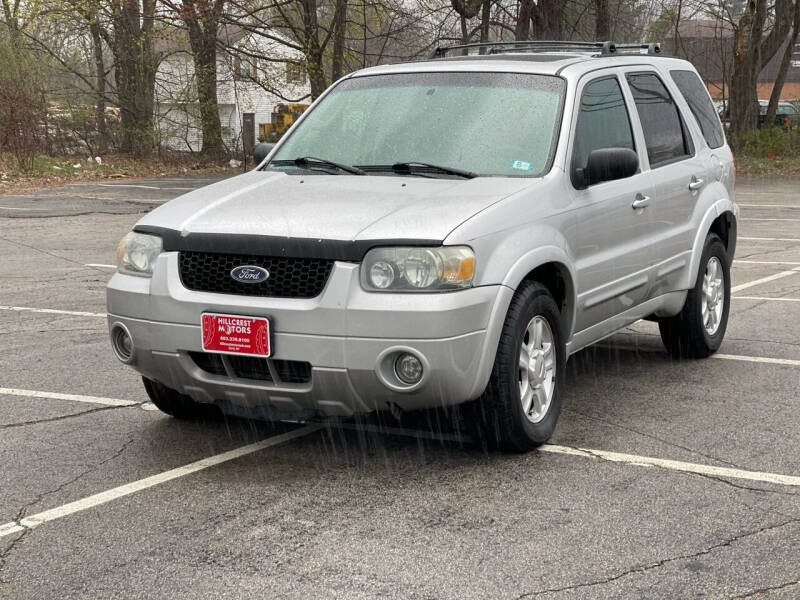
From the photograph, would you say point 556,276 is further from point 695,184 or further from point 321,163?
point 695,184

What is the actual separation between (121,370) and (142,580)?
3.50 metres

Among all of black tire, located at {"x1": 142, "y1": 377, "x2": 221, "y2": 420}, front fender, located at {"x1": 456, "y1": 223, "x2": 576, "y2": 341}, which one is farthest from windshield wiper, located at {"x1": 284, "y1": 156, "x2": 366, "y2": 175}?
black tire, located at {"x1": 142, "y1": 377, "x2": 221, "y2": 420}

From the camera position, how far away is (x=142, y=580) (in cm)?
396

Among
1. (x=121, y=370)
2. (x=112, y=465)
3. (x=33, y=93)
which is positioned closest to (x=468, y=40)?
(x=33, y=93)

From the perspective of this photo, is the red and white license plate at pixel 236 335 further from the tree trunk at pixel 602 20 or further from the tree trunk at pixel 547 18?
the tree trunk at pixel 602 20

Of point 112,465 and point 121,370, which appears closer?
point 112,465

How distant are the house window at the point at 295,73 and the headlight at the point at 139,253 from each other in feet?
79.6

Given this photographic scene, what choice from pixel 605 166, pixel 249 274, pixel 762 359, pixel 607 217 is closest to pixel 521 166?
pixel 605 166

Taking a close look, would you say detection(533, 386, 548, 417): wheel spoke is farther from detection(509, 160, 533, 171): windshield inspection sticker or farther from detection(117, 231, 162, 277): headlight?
detection(117, 231, 162, 277): headlight

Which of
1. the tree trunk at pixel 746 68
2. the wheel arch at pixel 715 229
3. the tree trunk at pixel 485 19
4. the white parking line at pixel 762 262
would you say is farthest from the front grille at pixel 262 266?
the tree trunk at pixel 746 68

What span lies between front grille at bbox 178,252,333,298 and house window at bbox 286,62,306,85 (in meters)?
24.6

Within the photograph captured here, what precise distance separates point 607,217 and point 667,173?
3.34ft

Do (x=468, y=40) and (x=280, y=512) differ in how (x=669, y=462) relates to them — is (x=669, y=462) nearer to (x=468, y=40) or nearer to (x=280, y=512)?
(x=280, y=512)

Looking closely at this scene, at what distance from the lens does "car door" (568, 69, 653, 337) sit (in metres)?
5.92
